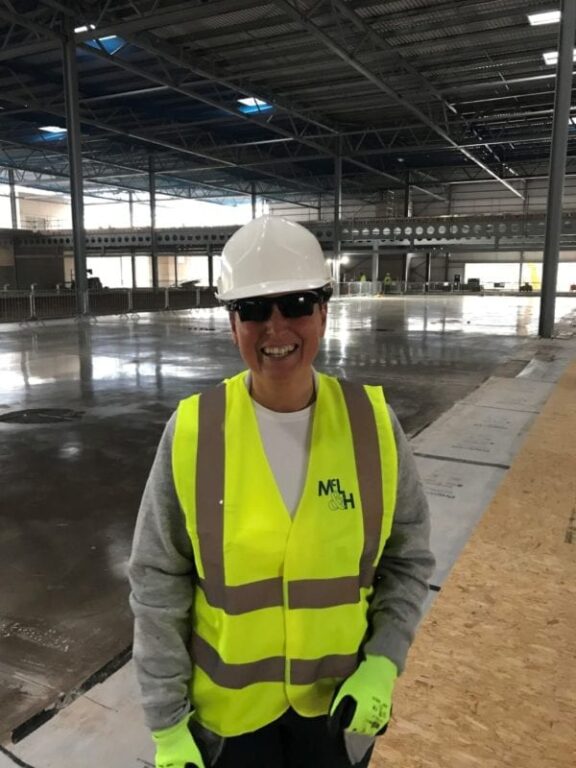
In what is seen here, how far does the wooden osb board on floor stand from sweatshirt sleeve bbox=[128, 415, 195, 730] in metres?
0.90

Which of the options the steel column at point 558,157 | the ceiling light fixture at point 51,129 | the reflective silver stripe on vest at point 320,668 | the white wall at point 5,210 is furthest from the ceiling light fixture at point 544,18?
the white wall at point 5,210

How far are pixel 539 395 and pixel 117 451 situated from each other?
5.37 metres

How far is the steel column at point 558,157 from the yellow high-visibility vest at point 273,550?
49.7ft

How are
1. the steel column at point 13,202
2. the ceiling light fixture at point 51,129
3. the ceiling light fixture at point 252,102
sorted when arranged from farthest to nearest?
the steel column at point 13,202
the ceiling light fixture at point 51,129
the ceiling light fixture at point 252,102

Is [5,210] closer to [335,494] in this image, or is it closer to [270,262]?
[270,262]

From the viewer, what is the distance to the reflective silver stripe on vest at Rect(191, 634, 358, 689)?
54.1 inches

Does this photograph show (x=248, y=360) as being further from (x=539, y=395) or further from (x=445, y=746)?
(x=539, y=395)

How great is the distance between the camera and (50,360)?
38.7ft

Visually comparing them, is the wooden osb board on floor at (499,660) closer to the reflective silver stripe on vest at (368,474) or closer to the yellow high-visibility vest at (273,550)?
the yellow high-visibility vest at (273,550)

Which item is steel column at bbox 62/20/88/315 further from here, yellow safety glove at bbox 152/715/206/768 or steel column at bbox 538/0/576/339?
yellow safety glove at bbox 152/715/206/768

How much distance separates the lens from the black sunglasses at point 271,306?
1352mm

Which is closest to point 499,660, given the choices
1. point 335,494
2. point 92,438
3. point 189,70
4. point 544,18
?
point 335,494

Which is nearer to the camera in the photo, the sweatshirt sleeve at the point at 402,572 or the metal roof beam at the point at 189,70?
the sweatshirt sleeve at the point at 402,572

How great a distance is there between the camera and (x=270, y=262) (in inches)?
53.4
